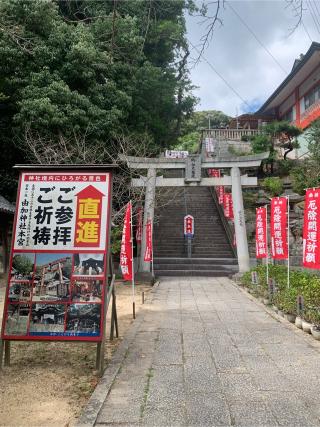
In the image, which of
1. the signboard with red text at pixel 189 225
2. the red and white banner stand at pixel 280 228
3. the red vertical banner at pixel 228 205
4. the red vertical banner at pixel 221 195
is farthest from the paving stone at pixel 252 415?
the red vertical banner at pixel 221 195

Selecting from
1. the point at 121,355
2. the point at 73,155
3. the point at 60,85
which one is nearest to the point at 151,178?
the point at 73,155

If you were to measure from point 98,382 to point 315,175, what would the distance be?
1725 centimetres

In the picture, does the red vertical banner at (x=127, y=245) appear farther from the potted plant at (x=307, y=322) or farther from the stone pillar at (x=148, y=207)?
the stone pillar at (x=148, y=207)

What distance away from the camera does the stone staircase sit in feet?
59.8

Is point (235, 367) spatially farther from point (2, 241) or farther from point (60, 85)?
point (2, 241)

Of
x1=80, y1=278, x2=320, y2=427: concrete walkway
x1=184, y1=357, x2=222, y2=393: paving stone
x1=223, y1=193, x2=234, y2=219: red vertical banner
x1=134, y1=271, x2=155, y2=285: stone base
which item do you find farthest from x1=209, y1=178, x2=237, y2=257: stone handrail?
x1=184, y1=357, x2=222, y2=393: paving stone

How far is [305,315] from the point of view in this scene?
6891mm

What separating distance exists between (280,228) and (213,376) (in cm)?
683

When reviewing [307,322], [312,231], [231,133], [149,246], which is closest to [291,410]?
[307,322]

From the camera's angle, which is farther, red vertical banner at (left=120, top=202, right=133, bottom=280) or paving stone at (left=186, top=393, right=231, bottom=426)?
red vertical banner at (left=120, top=202, right=133, bottom=280)

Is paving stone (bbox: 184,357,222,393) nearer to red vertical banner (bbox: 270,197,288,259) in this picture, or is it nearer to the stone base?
red vertical banner (bbox: 270,197,288,259)

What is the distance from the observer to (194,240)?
21203 millimetres

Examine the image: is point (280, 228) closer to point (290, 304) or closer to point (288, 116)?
point (290, 304)

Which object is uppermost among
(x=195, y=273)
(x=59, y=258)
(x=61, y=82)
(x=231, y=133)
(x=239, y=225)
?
(x=231, y=133)
